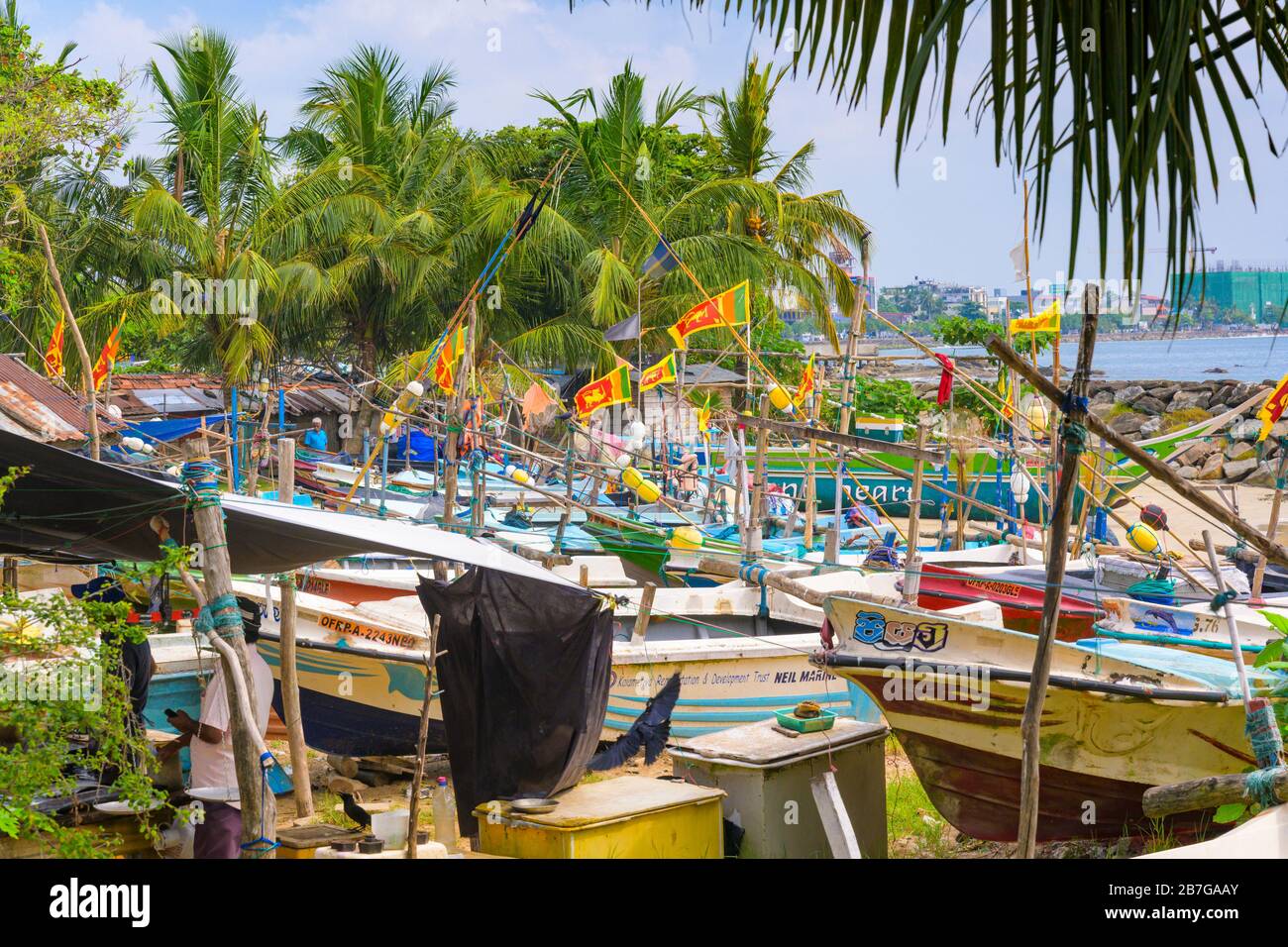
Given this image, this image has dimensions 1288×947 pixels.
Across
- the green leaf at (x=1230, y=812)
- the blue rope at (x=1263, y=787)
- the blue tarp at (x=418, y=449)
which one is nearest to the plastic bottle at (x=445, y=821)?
the green leaf at (x=1230, y=812)

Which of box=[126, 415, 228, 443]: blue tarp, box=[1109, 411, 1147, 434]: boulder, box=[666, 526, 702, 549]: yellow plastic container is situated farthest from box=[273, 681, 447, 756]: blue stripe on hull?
box=[1109, 411, 1147, 434]: boulder

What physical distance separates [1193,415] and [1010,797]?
35625mm

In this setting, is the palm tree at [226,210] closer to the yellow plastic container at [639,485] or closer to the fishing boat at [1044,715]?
the yellow plastic container at [639,485]

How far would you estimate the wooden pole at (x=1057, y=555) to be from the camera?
15.4ft

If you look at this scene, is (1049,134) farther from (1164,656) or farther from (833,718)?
(1164,656)

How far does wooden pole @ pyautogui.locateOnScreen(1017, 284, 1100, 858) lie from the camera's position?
4703mm

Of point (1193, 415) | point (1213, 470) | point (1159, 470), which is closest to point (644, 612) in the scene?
point (1159, 470)

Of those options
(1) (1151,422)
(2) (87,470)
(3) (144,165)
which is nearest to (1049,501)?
(2) (87,470)

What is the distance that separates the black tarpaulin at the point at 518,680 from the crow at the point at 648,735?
178 cm

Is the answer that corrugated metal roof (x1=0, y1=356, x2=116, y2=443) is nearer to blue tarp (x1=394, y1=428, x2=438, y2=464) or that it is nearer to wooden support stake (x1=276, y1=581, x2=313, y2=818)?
wooden support stake (x1=276, y1=581, x2=313, y2=818)

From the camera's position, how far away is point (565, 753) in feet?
21.8

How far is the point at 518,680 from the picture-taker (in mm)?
6879
